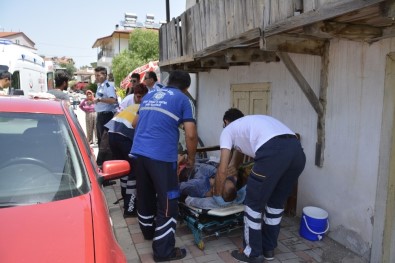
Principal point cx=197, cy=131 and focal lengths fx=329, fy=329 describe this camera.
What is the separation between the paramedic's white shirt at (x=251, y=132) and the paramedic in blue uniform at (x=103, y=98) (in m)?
4.19

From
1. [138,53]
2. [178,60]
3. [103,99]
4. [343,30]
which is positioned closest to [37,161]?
[343,30]

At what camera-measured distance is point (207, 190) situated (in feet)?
13.5

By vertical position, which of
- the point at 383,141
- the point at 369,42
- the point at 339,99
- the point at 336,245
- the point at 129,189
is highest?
the point at 369,42

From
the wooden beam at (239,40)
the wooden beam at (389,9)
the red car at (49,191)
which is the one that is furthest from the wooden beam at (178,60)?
the wooden beam at (389,9)

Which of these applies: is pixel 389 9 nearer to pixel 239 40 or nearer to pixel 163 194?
pixel 239 40

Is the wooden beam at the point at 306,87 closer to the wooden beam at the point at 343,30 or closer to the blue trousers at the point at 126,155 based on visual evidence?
the wooden beam at the point at 343,30

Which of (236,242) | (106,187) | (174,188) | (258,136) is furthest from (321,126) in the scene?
(106,187)

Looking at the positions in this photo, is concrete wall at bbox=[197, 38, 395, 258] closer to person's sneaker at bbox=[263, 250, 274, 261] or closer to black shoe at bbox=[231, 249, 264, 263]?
person's sneaker at bbox=[263, 250, 274, 261]

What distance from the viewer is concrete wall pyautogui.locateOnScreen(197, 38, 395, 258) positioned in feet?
11.0

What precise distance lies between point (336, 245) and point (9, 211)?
11.2 feet

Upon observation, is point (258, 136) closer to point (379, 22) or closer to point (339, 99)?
point (339, 99)

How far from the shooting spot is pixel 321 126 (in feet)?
13.2

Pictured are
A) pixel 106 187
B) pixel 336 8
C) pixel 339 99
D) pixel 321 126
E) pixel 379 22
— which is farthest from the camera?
pixel 106 187

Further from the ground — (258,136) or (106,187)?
(258,136)
